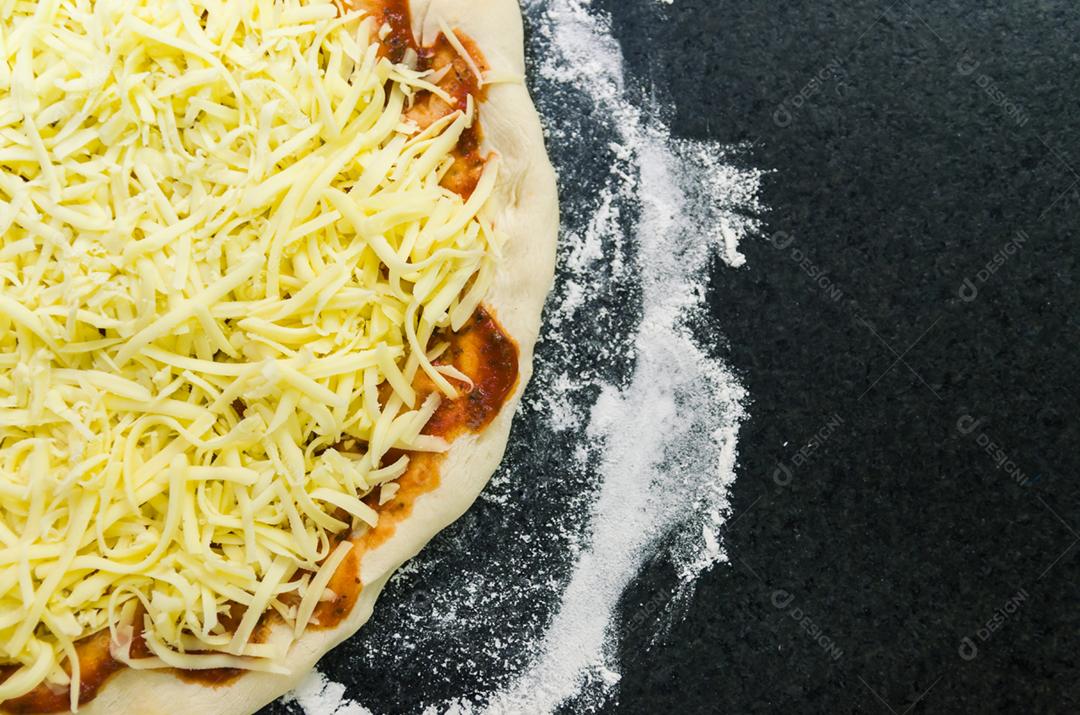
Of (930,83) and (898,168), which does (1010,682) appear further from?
(930,83)

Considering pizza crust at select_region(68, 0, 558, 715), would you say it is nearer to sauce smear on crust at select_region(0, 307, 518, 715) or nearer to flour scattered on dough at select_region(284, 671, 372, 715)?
sauce smear on crust at select_region(0, 307, 518, 715)

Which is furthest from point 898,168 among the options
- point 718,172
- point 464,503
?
point 464,503

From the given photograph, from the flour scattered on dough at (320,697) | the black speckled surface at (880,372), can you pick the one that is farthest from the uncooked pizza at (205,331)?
the black speckled surface at (880,372)

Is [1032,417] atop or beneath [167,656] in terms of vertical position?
atop

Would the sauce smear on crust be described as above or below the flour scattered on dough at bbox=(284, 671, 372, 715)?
above

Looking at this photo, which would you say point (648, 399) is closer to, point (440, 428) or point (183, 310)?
point (440, 428)

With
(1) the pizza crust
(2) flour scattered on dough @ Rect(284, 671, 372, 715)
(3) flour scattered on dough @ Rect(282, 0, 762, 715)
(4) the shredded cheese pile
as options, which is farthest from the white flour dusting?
(4) the shredded cheese pile
